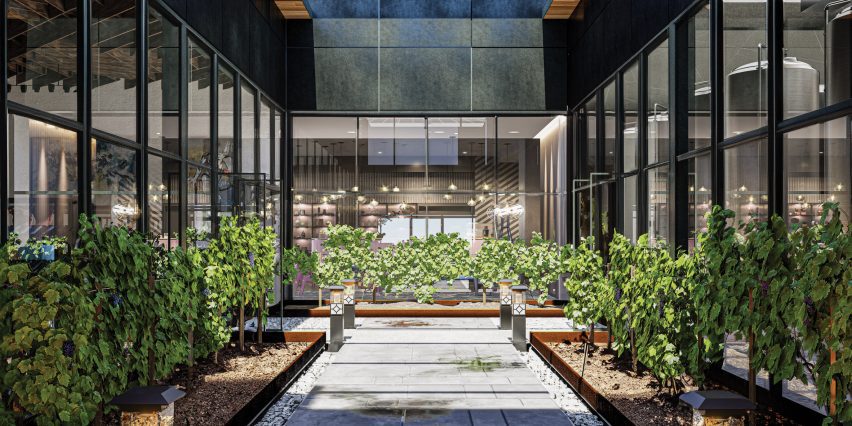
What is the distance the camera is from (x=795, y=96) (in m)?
7.14

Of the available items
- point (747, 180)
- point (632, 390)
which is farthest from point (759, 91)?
point (632, 390)

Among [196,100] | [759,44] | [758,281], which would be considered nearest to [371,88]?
[196,100]

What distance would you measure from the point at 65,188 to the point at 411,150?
1115 centimetres

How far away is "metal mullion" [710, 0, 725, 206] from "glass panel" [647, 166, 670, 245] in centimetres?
198

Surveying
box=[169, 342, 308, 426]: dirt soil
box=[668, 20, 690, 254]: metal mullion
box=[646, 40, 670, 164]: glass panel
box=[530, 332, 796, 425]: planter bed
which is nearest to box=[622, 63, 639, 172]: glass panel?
box=[646, 40, 670, 164]: glass panel

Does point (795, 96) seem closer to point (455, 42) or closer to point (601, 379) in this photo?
point (601, 379)

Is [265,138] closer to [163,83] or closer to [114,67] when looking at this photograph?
[163,83]

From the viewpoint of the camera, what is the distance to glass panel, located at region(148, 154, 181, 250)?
9.58m

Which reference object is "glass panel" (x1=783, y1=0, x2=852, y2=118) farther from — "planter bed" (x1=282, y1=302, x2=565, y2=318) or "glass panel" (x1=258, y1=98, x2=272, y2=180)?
"glass panel" (x1=258, y1=98, x2=272, y2=180)

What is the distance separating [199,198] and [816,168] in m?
8.33

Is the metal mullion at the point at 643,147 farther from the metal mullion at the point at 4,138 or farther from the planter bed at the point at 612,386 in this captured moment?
the metal mullion at the point at 4,138

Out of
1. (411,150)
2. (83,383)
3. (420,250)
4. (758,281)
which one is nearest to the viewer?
(83,383)

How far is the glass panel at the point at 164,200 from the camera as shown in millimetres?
9578

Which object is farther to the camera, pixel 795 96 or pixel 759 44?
pixel 759 44
